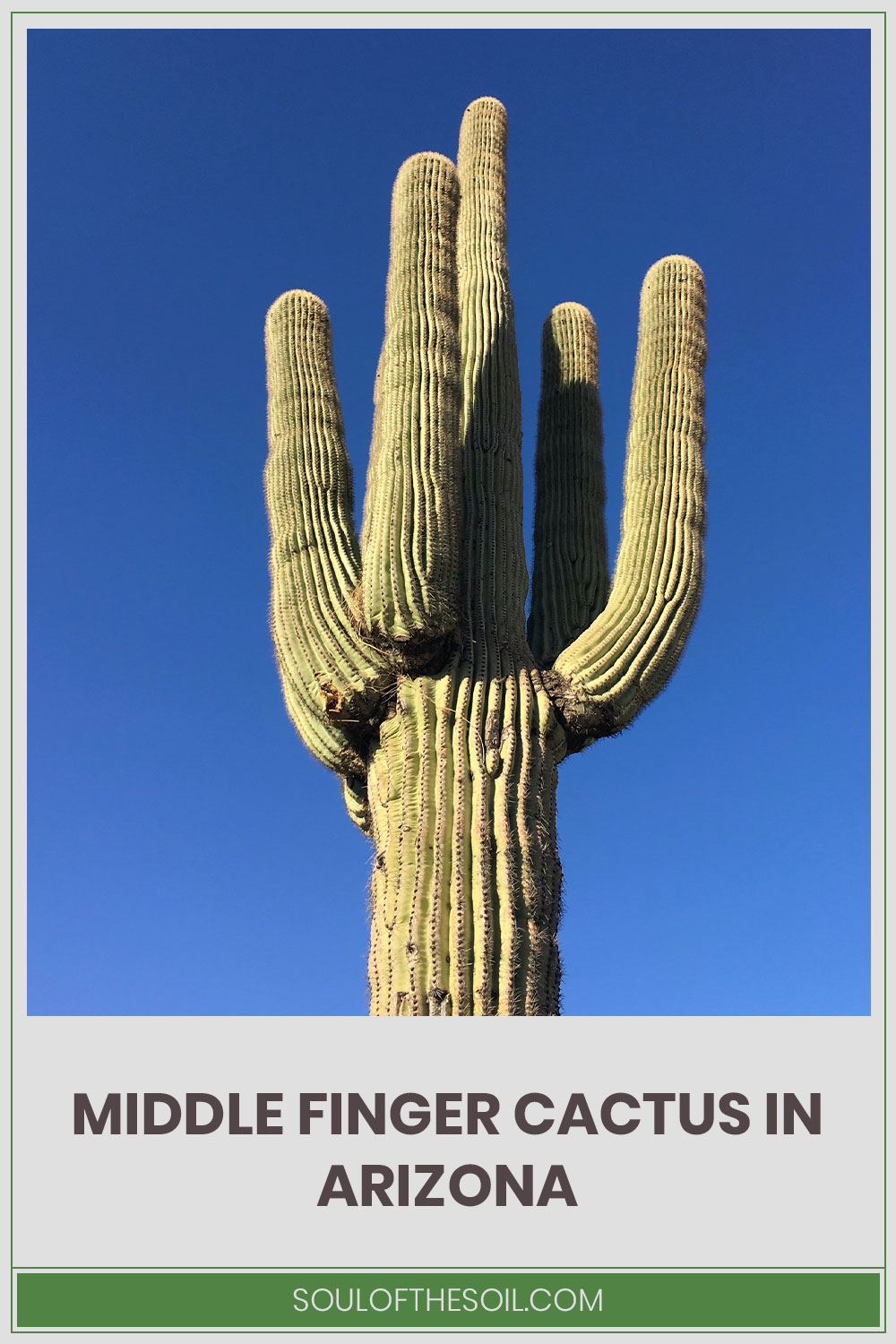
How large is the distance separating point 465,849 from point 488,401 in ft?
10.5

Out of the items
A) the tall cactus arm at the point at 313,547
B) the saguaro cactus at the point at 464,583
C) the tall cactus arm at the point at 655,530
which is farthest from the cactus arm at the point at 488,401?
the tall cactus arm at the point at 313,547

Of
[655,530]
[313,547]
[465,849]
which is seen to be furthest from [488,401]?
[465,849]

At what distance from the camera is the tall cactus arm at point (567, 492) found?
920 centimetres

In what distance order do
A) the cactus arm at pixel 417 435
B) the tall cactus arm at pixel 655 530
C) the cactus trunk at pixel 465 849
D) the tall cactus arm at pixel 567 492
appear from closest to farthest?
the cactus trunk at pixel 465 849 → the cactus arm at pixel 417 435 → the tall cactus arm at pixel 655 530 → the tall cactus arm at pixel 567 492

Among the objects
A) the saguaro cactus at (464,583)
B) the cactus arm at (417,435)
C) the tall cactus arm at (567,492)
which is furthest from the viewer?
the tall cactus arm at (567,492)

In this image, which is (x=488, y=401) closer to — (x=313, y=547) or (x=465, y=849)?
(x=313, y=547)

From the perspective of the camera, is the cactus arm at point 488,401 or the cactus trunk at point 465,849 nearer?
the cactus trunk at point 465,849

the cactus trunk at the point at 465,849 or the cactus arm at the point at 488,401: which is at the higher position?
the cactus arm at the point at 488,401

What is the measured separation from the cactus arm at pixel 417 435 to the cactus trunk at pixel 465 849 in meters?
0.44

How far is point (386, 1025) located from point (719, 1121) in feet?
5.14

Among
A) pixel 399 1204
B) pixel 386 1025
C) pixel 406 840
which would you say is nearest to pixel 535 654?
pixel 406 840

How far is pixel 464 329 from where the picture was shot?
943 cm

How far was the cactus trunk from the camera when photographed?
279 inches

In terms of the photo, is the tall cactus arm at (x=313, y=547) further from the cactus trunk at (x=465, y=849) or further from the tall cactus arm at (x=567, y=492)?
the tall cactus arm at (x=567, y=492)
